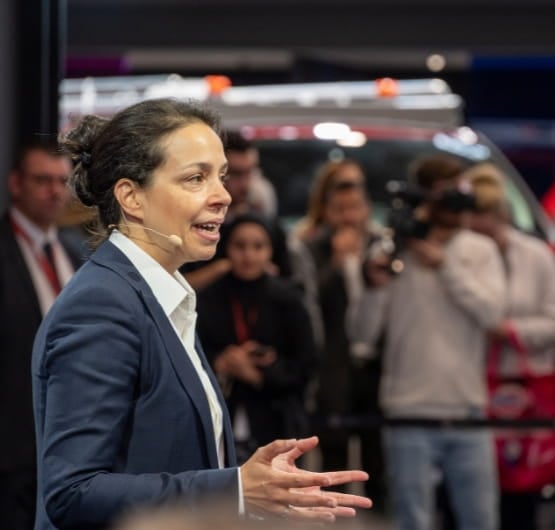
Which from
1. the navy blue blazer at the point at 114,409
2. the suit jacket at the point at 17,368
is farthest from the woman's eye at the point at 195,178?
the suit jacket at the point at 17,368

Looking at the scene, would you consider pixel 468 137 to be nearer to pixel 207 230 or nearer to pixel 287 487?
pixel 207 230

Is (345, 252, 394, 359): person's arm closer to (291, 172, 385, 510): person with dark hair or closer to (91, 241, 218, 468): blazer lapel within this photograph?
(291, 172, 385, 510): person with dark hair

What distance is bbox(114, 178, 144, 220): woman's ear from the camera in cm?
285

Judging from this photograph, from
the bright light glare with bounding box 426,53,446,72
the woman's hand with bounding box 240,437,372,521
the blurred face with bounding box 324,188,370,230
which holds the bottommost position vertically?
the woman's hand with bounding box 240,437,372,521

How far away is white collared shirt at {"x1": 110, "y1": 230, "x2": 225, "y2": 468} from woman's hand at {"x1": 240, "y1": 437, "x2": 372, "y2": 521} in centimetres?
23

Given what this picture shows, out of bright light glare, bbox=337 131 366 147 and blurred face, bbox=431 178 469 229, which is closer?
blurred face, bbox=431 178 469 229

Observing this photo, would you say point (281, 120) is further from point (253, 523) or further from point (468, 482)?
point (253, 523)

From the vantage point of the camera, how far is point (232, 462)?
288cm

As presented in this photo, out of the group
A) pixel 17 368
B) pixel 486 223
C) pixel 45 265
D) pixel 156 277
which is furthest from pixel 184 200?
pixel 486 223

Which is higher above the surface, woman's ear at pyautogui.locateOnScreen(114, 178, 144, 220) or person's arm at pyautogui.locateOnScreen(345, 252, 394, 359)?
person's arm at pyautogui.locateOnScreen(345, 252, 394, 359)

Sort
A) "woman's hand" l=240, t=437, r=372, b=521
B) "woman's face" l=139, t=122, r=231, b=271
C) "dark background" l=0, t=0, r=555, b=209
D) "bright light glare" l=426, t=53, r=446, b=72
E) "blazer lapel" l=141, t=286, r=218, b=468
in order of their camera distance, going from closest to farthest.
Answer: "woman's hand" l=240, t=437, r=372, b=521
"blazer lapel" l=141, t=286, r=218, b=468
"woman's face" l=139, t=122, r=231, b=271
"dark background" l=0, t=0, r=555, b=209
"bright light glare" l=426, t=53, r=446, b=72

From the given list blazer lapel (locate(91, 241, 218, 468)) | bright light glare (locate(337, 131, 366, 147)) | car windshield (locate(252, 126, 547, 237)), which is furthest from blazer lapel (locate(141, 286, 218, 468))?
bright light glare (locate(337, 131, 366, 147))

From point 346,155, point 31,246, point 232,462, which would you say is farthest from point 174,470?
point 346,155

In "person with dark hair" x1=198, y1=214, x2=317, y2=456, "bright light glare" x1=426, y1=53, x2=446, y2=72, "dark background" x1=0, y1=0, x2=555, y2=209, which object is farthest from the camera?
"bright light glare" x1=426, y1=53, x2=446, y2=72
